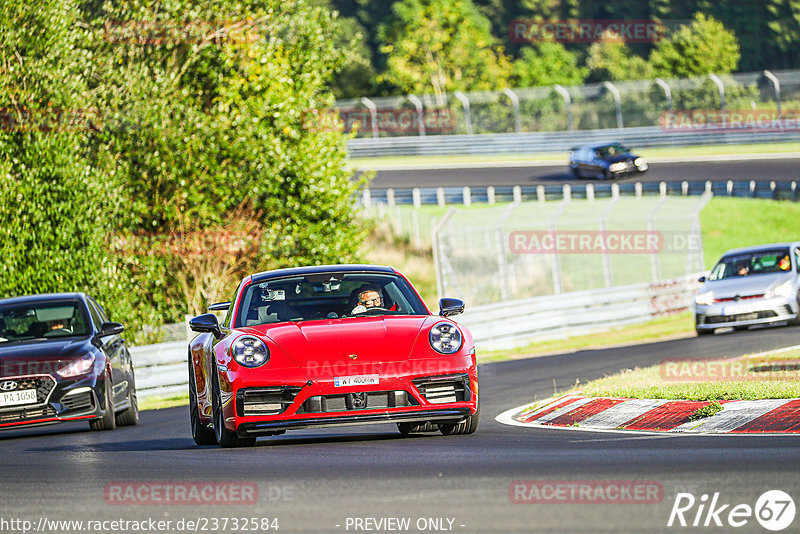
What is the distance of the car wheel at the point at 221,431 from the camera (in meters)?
9.62

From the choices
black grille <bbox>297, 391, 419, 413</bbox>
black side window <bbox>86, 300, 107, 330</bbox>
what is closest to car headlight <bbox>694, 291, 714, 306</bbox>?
black side window <bbox>86, 300, 107, 330</bbox>

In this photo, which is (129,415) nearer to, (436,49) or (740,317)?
(740,317)

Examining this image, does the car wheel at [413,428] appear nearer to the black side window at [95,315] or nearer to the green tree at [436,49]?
the black side window at [95,315]

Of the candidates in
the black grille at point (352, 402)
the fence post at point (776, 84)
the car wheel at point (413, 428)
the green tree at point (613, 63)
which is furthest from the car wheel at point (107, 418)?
the green tree at point (613, 63)

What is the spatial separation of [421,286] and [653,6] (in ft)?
209

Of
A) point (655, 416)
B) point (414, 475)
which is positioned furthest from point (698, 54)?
point (414, 475)

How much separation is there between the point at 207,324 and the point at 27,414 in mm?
4128

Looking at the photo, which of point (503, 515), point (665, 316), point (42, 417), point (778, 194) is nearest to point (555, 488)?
point (503, 515)

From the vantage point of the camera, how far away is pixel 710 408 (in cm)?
1035

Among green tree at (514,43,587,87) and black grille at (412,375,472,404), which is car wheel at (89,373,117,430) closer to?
black grille at (412,375,472,404)

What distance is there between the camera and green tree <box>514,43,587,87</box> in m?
81.3

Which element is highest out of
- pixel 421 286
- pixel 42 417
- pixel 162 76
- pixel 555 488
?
pixel 162 76

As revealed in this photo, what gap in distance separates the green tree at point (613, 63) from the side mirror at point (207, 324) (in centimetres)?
7408

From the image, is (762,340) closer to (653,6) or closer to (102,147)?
(102,147)
